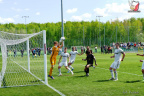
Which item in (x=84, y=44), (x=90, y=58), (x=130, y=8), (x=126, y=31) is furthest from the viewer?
(x=126, y=31)

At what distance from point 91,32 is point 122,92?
7931 centimetres

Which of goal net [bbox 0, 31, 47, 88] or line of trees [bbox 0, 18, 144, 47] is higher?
line of trees [bbox 0, 18, 144, 47]

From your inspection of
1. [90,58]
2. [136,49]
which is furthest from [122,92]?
[136,49]

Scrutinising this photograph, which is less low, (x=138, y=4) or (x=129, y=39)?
(x=138, y=4)

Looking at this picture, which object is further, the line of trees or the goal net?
the line of trees

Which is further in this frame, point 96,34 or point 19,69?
point 96,34

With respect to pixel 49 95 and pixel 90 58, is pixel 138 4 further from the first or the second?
pixel 49 95

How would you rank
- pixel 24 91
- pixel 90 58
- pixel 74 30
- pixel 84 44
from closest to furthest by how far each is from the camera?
pixel 24 91 < pixel 90 58 < pixel 84 44 < pixel 74 30

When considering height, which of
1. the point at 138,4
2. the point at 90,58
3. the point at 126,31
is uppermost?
the point at 138,4

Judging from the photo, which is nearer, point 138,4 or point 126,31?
point 138,4

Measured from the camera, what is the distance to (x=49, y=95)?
852cm

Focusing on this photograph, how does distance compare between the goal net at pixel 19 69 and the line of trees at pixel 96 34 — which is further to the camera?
the line of trees at pixel 96 34

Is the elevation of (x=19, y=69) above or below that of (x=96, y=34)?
below

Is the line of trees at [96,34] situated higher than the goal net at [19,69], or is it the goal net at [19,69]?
the line of trees at [96,34]
